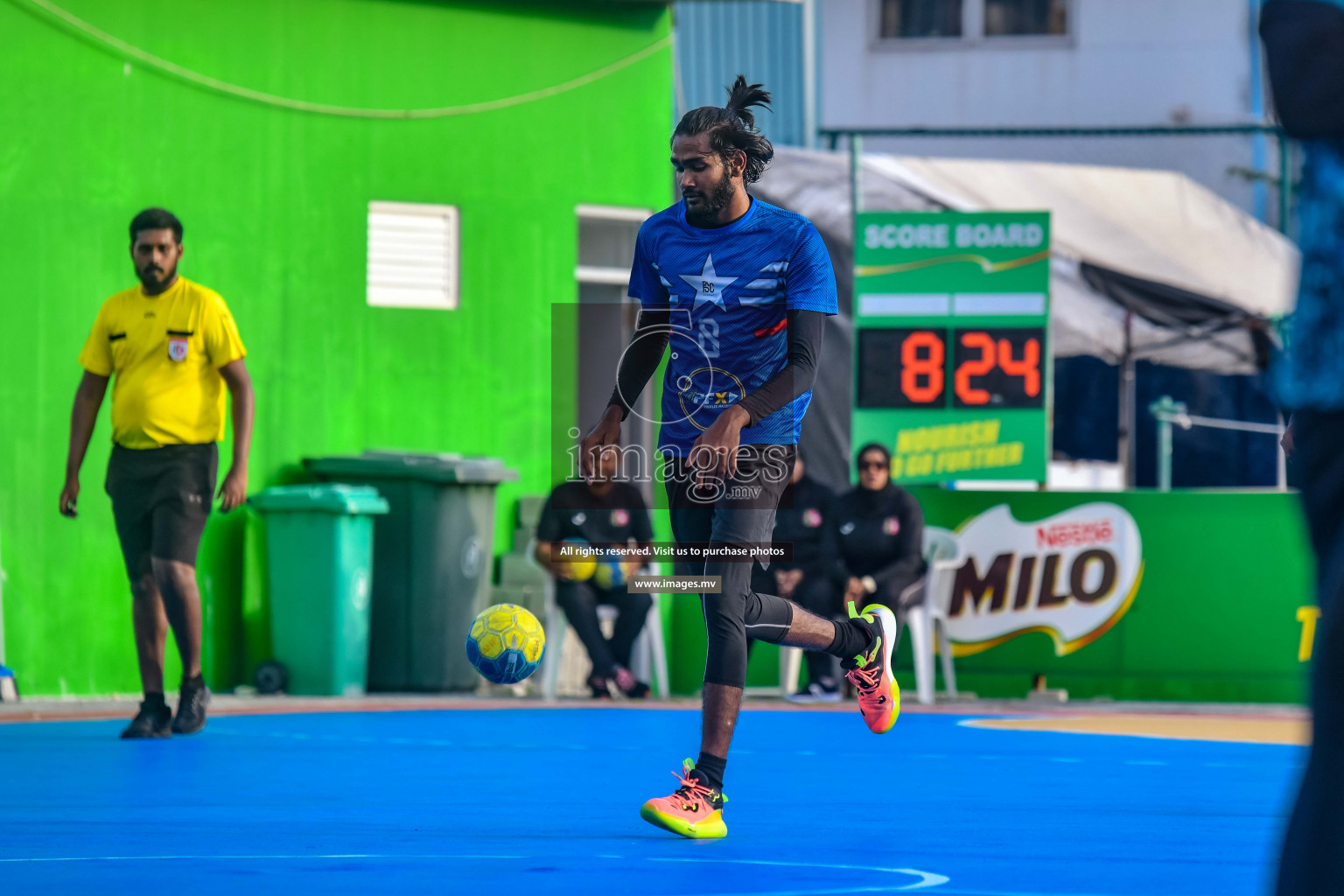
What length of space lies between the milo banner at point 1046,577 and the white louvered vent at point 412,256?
4016 mm

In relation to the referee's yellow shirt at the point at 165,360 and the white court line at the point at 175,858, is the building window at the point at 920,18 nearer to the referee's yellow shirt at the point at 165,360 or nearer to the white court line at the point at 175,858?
the referee's yellow shirt at the point at 165,360

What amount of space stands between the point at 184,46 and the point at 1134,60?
50.1ft

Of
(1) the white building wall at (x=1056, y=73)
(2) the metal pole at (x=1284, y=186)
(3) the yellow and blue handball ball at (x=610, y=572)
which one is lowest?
(3) the yellow and blue handball ball at (x=610, y=572)

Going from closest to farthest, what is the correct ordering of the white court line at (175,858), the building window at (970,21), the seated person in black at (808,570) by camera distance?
the white court line at (175,858), the seated person in black at (808,570), the building window at (970,21)

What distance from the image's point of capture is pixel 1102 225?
64.2 feet

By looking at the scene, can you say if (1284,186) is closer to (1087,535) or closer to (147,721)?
(1087,535)

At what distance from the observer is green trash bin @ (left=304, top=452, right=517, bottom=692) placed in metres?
12.2

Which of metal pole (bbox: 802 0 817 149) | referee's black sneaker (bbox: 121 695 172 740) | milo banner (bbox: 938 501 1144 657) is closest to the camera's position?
referee's black sneaker (bbox: 121 695 172 740)

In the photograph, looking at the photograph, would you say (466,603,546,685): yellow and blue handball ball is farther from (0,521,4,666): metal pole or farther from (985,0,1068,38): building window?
(985,0,1068,38): building window

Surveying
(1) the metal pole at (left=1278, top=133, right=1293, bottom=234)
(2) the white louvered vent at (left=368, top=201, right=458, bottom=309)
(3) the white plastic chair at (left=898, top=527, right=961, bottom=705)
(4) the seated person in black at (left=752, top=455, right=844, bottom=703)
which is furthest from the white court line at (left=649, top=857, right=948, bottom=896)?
(1) the metal pole at (left=1278, top=133, right=1293, bottom=234)

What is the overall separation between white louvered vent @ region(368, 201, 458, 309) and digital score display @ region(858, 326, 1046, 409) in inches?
118

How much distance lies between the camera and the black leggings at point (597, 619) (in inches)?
466

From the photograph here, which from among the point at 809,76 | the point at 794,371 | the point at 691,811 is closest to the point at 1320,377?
the point at 794,371

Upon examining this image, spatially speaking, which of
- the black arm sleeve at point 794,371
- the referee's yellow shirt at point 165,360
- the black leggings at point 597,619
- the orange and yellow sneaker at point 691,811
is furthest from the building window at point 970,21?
the orange and yellow sneaker at point 691,811
